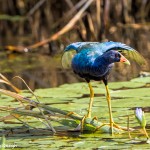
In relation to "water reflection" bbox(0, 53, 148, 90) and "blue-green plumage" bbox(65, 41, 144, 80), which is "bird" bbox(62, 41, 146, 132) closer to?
"blue-green plumage" bbox(65, 41, 144, 80)

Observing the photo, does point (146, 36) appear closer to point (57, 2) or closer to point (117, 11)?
point (117, 11)

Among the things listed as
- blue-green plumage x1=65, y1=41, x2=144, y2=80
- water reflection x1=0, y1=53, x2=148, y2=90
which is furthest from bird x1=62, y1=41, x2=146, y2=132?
water reflection x1=0, y1=53, x2=148, y2=90

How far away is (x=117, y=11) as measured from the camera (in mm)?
13328

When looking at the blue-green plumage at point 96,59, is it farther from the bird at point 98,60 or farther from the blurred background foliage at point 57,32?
the blurred background foliage at point 57,32

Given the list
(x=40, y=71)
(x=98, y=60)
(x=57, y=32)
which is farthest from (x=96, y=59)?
(x=57, y=32)

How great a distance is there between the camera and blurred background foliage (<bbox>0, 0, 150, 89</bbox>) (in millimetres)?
8258

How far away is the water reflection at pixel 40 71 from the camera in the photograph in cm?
737

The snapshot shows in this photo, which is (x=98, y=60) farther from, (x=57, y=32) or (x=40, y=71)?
(x=57, y=32)

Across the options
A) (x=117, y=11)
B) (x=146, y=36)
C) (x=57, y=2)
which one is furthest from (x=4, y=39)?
(x=146, y=36)

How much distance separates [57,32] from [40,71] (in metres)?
2.78

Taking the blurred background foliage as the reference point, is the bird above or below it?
below

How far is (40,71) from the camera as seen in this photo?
336 inches

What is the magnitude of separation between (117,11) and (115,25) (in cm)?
42

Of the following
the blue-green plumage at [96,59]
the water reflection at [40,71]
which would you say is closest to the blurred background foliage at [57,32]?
the water reflection at [40,71]
